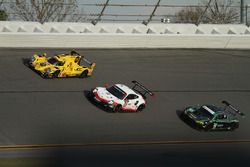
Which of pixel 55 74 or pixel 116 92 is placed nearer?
pixel 116 92

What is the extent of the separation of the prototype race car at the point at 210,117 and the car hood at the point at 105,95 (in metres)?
3.28

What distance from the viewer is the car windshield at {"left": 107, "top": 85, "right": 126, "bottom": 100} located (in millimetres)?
22023

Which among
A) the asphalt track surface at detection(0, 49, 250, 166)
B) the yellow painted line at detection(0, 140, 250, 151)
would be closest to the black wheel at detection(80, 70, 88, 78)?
the asphalt track surface at detection(0, 49, 250, 166)

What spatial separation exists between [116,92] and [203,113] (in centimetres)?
403

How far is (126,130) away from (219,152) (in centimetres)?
384

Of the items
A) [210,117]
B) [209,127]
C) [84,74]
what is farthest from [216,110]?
[84,74]

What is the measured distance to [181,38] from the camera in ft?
103

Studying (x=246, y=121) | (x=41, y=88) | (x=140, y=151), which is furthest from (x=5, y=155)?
(x=246, y=121)

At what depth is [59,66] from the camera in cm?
2391

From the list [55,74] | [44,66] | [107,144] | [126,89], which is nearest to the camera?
[107,144]

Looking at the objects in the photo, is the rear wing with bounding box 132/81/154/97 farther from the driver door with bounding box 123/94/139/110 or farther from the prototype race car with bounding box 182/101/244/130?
the prototype race car with bounding box 182/101/244/130

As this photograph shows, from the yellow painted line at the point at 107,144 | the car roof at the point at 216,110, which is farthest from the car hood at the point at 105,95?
the car roof at the point at 216,110

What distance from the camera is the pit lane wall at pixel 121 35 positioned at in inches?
1095

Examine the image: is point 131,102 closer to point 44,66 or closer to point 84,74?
point 84,74
